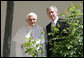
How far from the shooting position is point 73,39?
9.56ft

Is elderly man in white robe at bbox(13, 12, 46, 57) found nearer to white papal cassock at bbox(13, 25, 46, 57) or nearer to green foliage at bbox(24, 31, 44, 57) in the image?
white papal cassock at bbox(13, 25, 46, 57)

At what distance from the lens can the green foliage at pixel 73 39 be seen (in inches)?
112

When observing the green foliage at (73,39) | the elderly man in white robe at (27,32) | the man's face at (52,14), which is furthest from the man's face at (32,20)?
the green foliage at (73,39)

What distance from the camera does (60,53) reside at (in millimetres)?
2930

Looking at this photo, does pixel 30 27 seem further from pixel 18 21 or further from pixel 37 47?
pixel 18 21

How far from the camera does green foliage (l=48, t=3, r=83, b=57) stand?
2855mm

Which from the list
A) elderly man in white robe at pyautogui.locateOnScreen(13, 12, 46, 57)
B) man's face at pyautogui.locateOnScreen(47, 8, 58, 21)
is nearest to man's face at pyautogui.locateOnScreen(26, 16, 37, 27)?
elderly man in white robe at pyautogui.locateOnScreen(13, 12, 46, 57)

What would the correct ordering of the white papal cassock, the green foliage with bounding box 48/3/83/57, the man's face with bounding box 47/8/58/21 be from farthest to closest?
the white papal cassock
the man's face with bounding box 47/8/58/21
the green foliage with bounding box 48/3/83/57

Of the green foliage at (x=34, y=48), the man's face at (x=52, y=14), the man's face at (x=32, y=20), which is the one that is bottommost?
the green foliage at (x=34, y=48)

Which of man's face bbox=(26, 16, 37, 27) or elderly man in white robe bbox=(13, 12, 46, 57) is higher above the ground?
man's face bbox=(26, 16, 37, 27)

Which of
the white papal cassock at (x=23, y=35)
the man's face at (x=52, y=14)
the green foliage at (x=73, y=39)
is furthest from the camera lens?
the white papal cassock at (x=23, y=35)

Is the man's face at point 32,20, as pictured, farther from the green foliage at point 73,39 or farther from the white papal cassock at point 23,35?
the green foliage at point 73,39

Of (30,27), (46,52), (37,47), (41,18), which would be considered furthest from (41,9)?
(37,47)

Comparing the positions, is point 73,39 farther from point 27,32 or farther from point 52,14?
point 27,32
